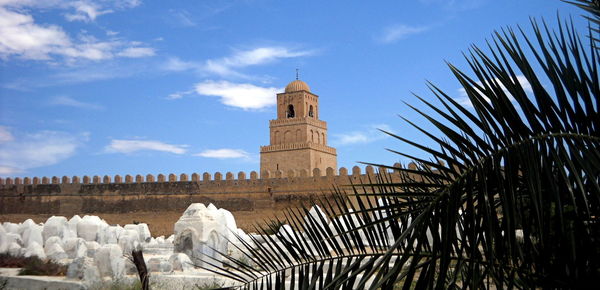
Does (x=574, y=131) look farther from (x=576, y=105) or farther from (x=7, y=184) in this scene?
(x=7, y=184)

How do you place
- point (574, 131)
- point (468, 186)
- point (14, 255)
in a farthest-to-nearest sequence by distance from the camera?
point (14, 255) → point (574, 131) → point (468, 186)

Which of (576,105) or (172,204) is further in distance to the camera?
(172,204)

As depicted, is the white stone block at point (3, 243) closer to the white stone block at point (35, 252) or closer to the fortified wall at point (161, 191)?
the white stone block at point (35, 252)

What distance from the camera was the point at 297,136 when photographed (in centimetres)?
3488

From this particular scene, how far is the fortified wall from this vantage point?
86.8 feet

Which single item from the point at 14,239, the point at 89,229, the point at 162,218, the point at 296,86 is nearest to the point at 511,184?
the point at 14,239

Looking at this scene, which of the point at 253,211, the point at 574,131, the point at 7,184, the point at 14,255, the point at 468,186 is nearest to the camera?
the point at 468,186

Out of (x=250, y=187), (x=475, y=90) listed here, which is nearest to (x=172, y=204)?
(x=250, y=187)

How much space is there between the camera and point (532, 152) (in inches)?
65.2

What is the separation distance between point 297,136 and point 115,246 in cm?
2562

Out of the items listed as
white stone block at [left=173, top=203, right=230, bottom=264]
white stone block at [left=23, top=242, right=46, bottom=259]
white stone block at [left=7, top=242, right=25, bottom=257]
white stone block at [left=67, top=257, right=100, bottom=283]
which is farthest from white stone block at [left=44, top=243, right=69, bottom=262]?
white stone block at [left=67, top=257, right=100, bottom=283]

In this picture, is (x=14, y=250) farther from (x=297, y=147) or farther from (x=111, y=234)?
(x=297, y=147)

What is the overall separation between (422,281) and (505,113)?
552 mm

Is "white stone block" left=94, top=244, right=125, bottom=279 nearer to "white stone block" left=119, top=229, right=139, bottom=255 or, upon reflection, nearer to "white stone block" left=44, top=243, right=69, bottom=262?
"white stone block" left=44, top=243, right=69, bottom=262
